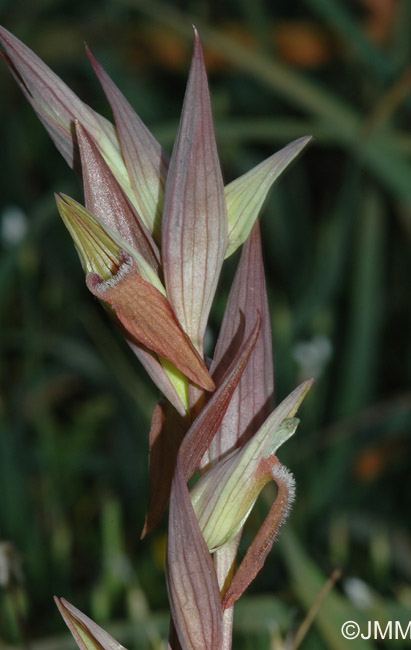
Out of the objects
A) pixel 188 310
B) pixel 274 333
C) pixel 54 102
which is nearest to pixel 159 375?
pixel 188 310

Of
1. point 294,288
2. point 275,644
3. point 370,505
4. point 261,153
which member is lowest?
point 370,505

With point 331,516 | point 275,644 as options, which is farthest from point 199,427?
point 331,516

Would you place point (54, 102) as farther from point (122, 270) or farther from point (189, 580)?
point (189, 580)

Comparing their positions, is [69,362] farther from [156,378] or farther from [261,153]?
[156,378]

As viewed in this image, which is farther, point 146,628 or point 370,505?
point 370,505

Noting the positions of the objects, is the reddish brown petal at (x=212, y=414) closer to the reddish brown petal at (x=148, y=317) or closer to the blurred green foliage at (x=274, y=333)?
the reddish brown petal at (x=148, y=317)

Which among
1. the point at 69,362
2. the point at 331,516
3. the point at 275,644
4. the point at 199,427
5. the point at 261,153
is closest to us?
the point at 199,427

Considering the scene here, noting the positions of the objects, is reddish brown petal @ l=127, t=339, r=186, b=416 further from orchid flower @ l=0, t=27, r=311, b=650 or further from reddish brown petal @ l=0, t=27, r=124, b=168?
reddish brown petal @ l=0, t=27, r=124, b=168
